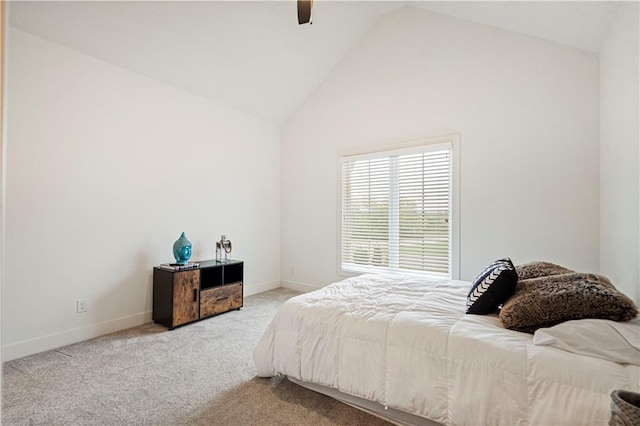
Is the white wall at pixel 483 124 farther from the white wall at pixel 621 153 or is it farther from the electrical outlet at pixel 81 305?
the electrical outlet at pixel 81 305

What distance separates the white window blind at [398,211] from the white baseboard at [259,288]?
47.6 inches

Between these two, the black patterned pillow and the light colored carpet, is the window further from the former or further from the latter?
the light colored carpet

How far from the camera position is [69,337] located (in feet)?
9.39

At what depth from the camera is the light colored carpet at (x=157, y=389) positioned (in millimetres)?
1861

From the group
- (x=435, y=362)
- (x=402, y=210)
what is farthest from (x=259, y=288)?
→ (x=435, y=362)

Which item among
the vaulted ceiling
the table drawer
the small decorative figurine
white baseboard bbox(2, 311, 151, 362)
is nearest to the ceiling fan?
the vaulted ceiling

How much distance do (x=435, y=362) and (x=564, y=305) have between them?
2.18 ft

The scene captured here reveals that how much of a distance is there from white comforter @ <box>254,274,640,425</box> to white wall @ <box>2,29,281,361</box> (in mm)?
1896

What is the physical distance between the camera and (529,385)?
1379mm

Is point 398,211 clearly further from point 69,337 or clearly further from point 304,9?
point 69,337

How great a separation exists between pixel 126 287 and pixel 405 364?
2877 mm

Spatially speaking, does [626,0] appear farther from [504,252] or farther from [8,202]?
[8,202]

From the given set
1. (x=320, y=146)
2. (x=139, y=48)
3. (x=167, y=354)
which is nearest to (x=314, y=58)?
(x=320, y=146)

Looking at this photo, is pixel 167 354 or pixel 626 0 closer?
pixel 626 0
